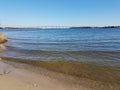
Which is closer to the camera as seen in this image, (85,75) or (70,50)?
(85,75)

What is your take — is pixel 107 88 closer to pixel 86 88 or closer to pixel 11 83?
pixel 86 88

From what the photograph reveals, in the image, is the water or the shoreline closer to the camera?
the shoreline

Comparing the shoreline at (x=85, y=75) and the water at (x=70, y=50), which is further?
the water at (x=70, y=50)

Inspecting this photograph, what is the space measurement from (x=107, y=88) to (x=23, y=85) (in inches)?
123

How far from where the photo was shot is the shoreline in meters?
7.13

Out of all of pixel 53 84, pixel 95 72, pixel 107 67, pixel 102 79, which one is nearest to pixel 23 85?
pixel 53 84

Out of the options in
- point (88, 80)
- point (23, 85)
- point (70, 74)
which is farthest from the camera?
point (70, 74)

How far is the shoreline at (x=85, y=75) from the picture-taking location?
7.13 meters

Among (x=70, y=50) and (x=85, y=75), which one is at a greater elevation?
(x=85, y=75)

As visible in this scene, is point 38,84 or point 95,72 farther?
point 95,72

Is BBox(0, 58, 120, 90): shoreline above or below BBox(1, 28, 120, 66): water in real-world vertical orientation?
above

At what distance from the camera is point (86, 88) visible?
259 inches

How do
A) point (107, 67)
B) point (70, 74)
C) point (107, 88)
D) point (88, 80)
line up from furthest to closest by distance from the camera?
point (107, 67), point (70, 74), point (88, 80), point (107, 88)

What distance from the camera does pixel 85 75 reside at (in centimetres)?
870
